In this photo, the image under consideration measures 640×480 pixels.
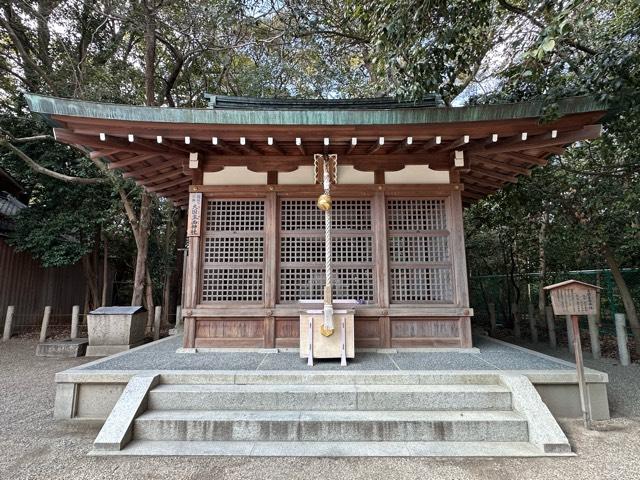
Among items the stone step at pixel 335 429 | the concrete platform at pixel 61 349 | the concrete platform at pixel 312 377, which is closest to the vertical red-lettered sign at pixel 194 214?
the concrete platform at pixel 312 377

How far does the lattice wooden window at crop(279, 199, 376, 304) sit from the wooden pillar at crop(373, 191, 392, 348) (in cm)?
9

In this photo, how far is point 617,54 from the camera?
4.16m

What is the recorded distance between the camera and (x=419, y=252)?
488 centimetres

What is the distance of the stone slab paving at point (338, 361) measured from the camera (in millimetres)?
3771

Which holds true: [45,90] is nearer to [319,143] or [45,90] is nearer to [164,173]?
[164,173]

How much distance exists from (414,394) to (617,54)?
476 centimetres

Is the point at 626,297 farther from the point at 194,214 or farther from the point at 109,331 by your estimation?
the point at 109,331

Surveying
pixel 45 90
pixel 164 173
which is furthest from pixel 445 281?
pixel 45 90

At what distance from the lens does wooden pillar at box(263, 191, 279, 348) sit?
15.2 ft

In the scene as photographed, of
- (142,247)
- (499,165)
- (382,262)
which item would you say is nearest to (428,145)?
(499,165)

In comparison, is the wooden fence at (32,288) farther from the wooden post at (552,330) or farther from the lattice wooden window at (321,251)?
the wooden post at (552,330)

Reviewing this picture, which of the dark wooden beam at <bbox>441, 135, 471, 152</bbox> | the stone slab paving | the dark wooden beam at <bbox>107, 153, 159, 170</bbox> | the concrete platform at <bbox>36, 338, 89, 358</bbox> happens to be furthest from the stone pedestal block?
the dark wooden beam at <bbox>441, 135, 471, 152</bbox>

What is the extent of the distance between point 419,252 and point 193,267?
3.21m

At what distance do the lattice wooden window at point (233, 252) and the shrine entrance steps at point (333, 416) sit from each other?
4.79 feet
